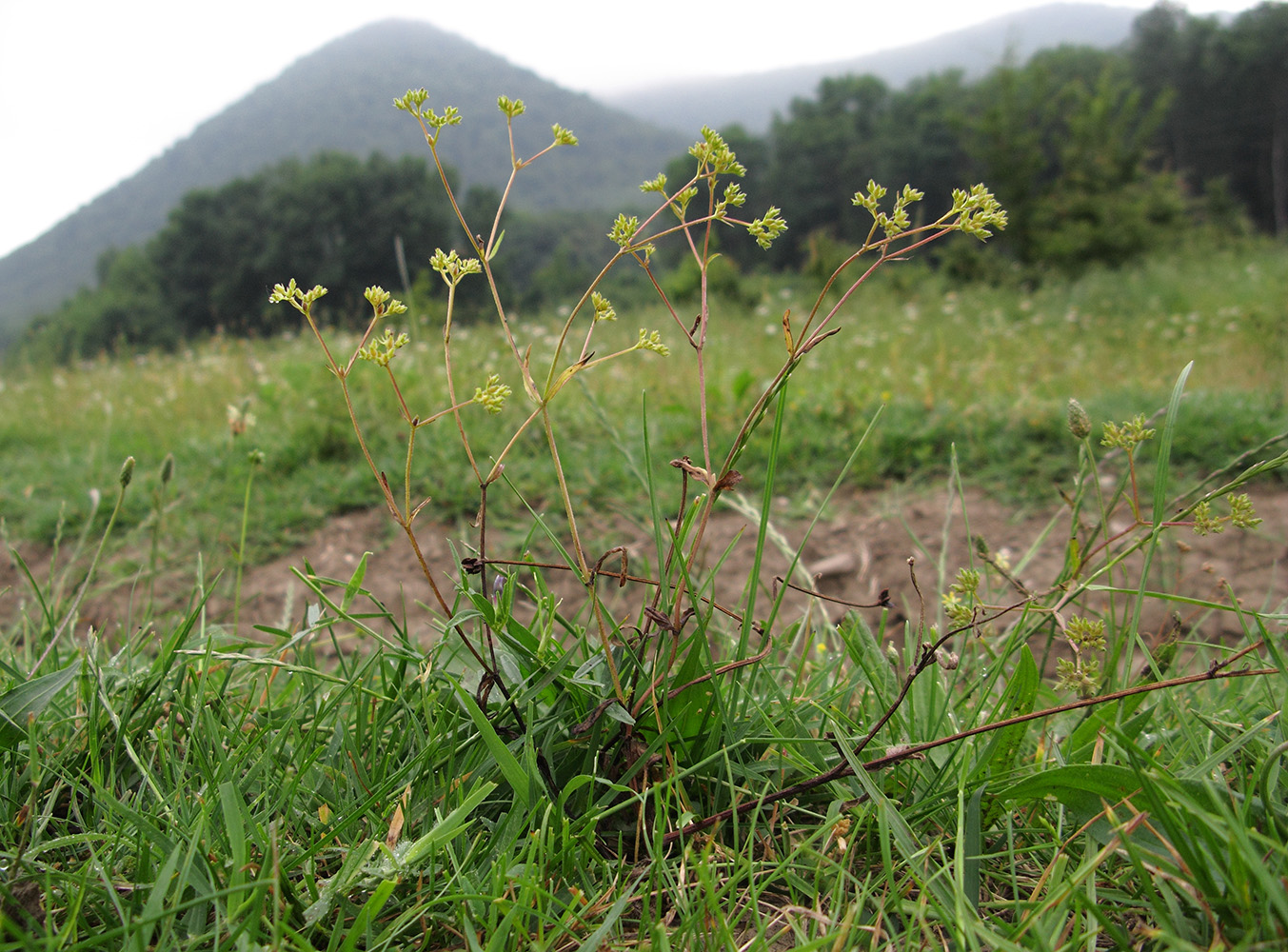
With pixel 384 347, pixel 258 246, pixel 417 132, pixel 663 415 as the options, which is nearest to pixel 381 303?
pixel 384 347

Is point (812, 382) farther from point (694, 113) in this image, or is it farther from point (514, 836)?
point (694, 113)

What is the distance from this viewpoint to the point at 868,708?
1.01 metres

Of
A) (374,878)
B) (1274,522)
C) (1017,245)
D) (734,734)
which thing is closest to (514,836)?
(374,878)

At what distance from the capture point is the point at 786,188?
37.6 m

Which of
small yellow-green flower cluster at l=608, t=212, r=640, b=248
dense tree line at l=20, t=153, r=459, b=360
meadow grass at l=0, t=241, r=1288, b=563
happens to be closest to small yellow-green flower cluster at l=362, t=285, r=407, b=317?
small yellow-green flower cluster at l=608, t=212, r=640, b=248

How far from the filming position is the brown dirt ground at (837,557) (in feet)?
7.98

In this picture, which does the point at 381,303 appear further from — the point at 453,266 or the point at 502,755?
the point at 502,755

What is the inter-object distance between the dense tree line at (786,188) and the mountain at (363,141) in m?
12.7

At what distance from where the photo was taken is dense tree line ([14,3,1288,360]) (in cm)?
2542

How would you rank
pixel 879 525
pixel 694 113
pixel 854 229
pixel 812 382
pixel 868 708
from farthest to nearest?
pixel 694 113 < pixel 854 229 < pixel 812 382 < pixel 879 525 < pixel 868 708

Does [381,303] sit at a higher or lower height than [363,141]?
lower

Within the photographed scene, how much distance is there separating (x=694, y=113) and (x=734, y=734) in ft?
383

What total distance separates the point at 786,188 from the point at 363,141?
4268 cm

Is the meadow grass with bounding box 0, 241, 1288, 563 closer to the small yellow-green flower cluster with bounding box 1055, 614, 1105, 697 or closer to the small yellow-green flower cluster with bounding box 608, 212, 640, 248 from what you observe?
the small yellow-green flower cluster with bounding box 608, 212, 640, 248
